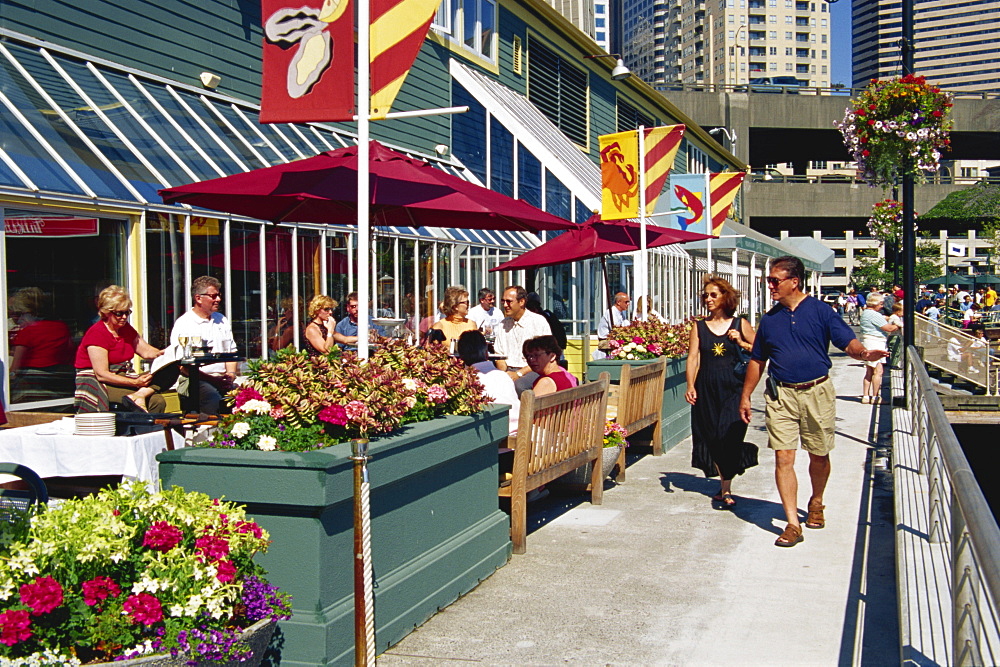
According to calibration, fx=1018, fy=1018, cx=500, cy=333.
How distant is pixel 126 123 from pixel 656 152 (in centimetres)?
630

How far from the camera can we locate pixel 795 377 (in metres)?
6.89

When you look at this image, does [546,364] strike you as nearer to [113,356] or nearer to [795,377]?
[795,377]

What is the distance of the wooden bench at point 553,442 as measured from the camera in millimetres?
6516

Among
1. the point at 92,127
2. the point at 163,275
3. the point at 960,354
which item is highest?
the point at 92,127

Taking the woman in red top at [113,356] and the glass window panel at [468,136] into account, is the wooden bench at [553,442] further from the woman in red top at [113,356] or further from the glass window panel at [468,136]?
the glass window panel at [468,136]

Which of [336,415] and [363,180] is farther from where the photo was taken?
[363,180]

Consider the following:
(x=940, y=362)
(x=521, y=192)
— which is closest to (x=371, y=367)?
(x=521, y=192)

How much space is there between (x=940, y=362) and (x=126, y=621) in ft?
61.8

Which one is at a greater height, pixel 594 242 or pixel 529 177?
pixel 529 177

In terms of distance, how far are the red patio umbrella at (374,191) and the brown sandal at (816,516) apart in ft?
9.23

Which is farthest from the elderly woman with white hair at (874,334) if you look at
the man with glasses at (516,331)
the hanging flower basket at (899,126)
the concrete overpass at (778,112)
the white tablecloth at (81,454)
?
the concrete overpass at (778,112)

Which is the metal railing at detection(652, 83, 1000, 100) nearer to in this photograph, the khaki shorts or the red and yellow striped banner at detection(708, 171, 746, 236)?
the red and yellow striped banner at detection(708, 171, 746, 236)

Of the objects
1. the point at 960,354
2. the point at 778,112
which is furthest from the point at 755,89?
the point at 960,354

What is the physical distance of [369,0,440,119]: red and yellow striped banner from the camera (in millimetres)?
6203
